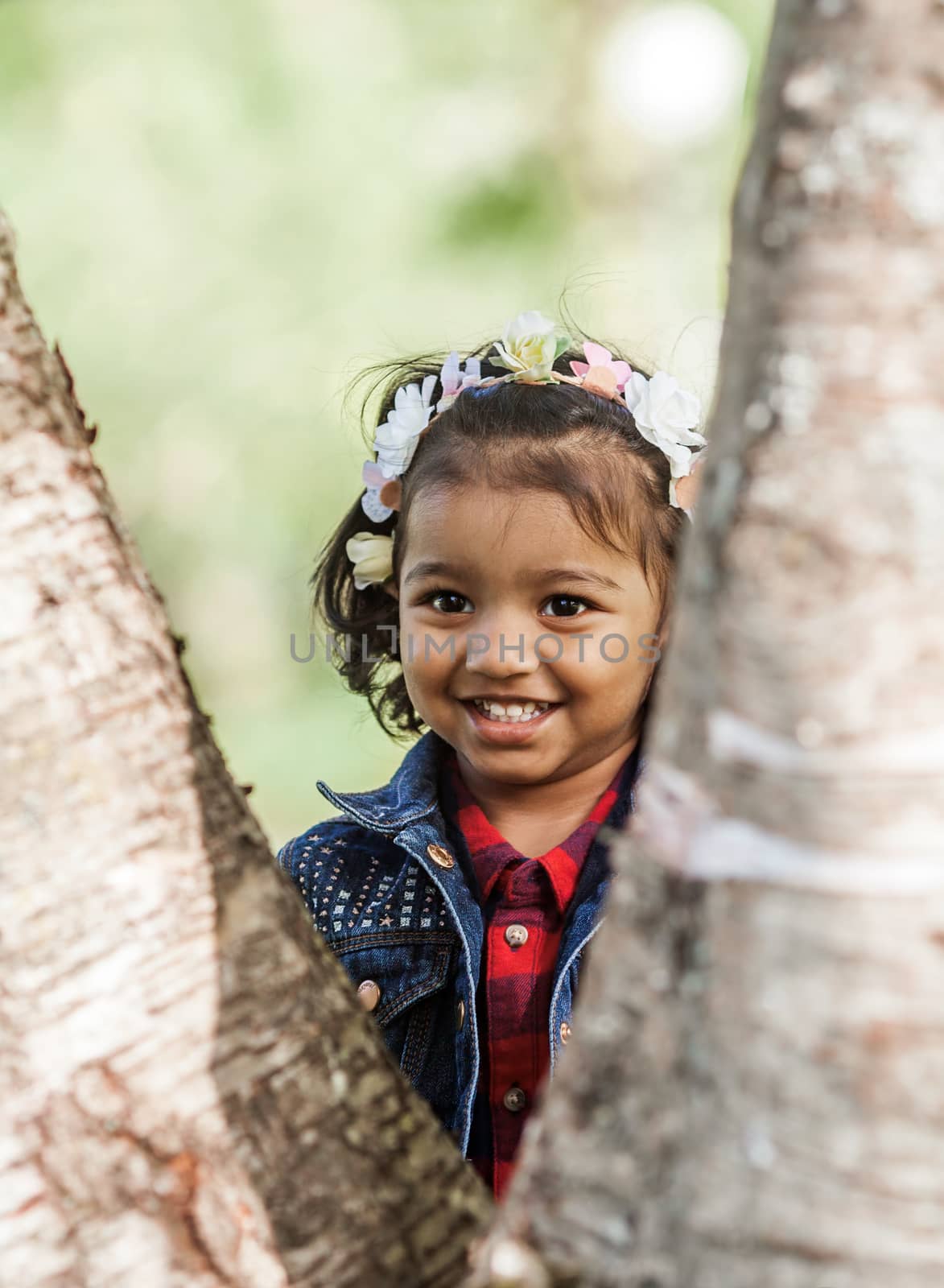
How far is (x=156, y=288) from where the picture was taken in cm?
853

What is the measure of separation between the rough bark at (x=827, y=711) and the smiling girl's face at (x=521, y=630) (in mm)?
1364

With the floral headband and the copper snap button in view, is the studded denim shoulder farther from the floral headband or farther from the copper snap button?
the floral headband

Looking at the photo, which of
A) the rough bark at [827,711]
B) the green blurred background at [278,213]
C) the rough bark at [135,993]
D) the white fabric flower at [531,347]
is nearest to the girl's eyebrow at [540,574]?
the white fabric flower at [531,347]

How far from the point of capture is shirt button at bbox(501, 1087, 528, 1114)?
7.22ft

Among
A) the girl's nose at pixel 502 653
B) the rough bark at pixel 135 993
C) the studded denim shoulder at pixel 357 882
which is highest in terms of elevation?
the girl's nose at pixel 502 653

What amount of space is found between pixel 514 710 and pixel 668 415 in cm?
61

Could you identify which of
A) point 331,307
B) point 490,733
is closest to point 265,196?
point 331,307

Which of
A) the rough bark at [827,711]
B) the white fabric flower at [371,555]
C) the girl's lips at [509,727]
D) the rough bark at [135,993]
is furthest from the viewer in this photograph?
the white fabric flower at [371,555]

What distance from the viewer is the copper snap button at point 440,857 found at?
92.7 inches

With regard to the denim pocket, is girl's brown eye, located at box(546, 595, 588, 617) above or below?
above

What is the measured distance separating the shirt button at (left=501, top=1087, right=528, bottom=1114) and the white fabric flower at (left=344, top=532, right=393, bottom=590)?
3.30 ft

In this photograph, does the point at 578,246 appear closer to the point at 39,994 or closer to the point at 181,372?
the point at 181,372

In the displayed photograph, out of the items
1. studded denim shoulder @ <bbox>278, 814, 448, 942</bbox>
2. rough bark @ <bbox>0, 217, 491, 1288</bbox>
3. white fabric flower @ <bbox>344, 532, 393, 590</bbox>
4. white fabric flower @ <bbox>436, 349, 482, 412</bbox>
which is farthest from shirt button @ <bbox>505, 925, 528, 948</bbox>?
rough bark @ <bbox>0, 217, 491, 1288</bbox>

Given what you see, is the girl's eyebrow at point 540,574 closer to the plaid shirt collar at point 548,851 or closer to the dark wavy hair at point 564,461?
the dark wavy hair at point 564,461
